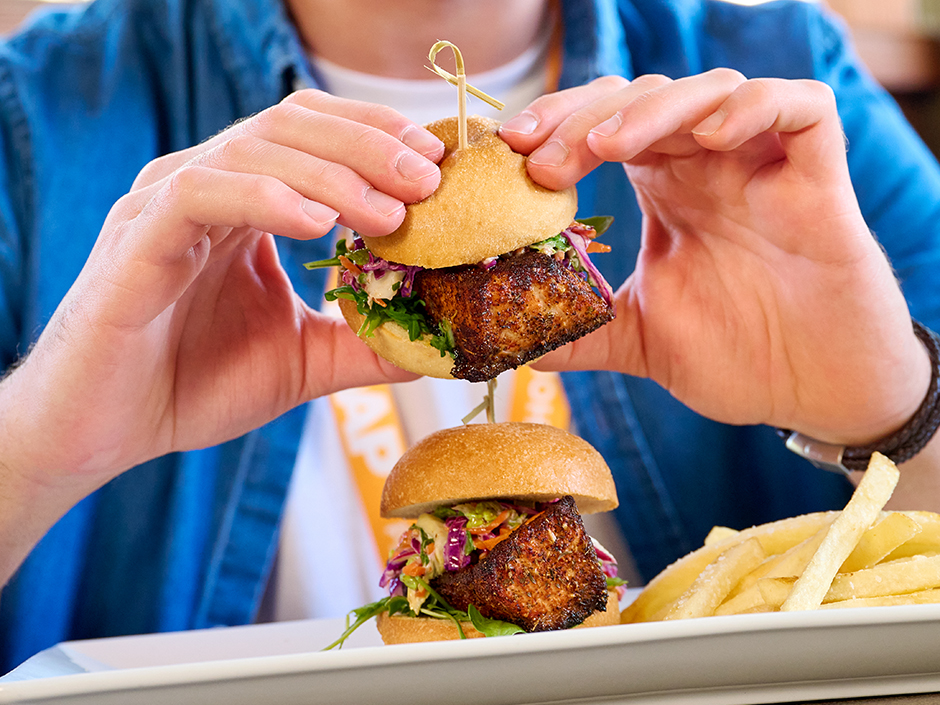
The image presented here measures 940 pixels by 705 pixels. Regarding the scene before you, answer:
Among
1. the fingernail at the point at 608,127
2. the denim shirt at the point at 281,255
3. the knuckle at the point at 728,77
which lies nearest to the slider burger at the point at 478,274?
the fingernail at the point at 608,127

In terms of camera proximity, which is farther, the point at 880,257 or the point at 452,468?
the point at 880,257

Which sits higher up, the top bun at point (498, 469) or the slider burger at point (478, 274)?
the slider burger at point (478, 274)

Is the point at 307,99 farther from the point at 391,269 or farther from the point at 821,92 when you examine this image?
the point at 821,92

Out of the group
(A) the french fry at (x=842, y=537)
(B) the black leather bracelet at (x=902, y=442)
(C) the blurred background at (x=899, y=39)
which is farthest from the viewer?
(C) the blurred background at (x=899, y=39)

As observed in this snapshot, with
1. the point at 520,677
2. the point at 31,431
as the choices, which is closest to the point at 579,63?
the point at 31,431

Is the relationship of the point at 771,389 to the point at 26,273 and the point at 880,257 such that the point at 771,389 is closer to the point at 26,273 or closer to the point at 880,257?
the point at 880,257

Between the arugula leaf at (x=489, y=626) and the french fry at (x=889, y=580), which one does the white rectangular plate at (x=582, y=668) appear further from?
the arugula leaf at (x=489, y=626)

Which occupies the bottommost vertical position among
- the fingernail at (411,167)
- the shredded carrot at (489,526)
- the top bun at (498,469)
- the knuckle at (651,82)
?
the shredded carrot at (489,526)

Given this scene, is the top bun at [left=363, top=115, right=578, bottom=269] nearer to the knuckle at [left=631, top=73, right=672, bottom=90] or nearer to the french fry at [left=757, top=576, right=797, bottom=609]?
the knuckle at [left=631, top=73, right=672, bottom=90]
